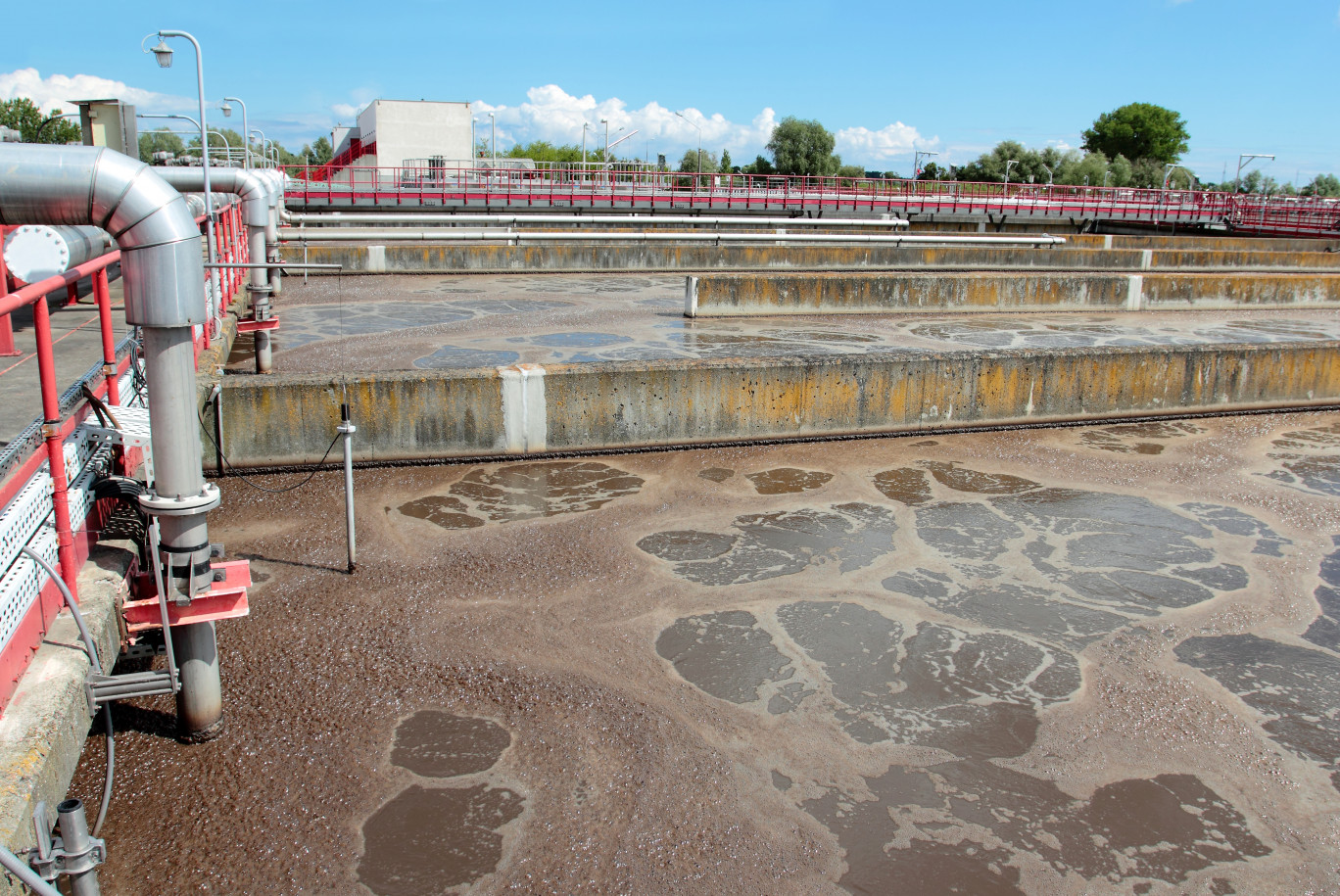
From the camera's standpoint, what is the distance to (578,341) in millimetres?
16562

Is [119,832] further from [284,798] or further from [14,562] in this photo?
[14,562]

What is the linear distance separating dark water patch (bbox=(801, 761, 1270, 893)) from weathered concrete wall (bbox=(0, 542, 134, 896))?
135 inches

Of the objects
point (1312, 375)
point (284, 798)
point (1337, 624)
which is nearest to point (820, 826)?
point (284, 798)

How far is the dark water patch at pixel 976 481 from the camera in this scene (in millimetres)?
10346

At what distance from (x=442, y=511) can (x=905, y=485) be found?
190 inches

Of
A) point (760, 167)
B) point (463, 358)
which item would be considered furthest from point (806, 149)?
point (463, 358)

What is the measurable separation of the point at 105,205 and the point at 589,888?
379 centimetres

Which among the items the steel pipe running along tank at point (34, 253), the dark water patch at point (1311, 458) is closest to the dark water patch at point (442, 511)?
the steel pipe running along tank at point (34, 253)

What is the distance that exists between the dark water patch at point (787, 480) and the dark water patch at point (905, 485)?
586 millimetres

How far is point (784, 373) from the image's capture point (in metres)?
11.4

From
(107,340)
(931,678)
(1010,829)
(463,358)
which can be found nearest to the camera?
(1010,829)

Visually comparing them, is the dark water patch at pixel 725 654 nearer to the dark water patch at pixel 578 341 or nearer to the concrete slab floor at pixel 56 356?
the concrete slab floor at pixel 56 356

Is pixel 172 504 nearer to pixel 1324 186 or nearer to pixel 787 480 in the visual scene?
pixel 787 480

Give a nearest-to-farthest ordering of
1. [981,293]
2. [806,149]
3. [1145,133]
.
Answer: [981,293] → [806,149] → [1145,133]
